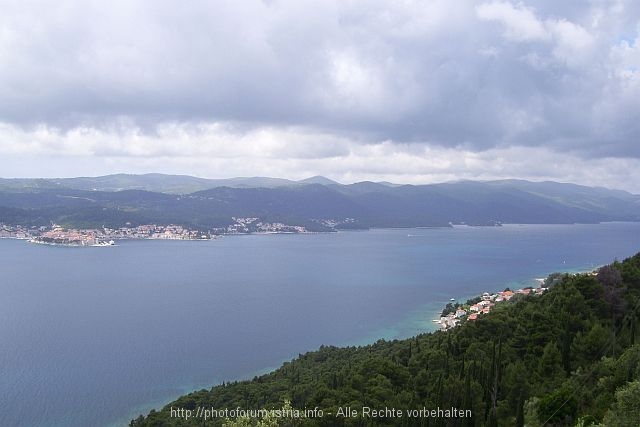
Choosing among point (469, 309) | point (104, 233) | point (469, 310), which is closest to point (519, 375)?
point (469, 310)

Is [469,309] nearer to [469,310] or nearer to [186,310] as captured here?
[469,310]

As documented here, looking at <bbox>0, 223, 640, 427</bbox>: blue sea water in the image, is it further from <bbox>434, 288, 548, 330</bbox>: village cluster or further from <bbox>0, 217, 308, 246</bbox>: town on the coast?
<bbox>0, 217, 308, 246</bbox>: town on the coast

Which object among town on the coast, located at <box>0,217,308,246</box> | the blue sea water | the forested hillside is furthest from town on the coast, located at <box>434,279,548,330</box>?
town on the coast, located at <box>0,217,308,246</box>

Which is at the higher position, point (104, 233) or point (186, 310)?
point (104, 233)

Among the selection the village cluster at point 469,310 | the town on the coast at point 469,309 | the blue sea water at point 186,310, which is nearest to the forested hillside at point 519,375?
the blue sea water at point 186,310

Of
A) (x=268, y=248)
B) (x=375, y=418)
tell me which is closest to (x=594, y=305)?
(x=375, y=418)
